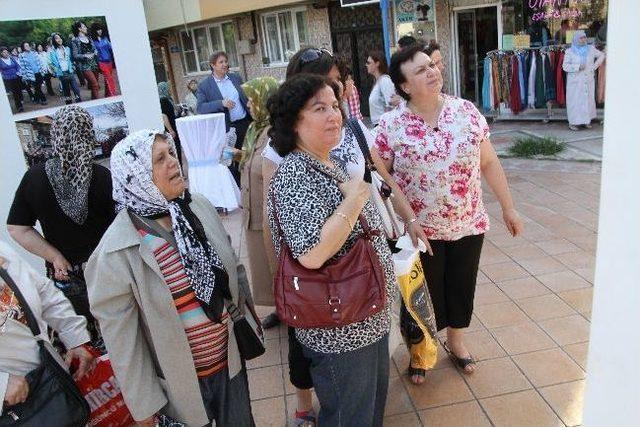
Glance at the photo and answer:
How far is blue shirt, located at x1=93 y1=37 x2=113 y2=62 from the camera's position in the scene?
3457 millimetres

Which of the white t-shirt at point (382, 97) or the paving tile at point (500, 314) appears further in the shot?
the white t-shirt at point (382, 97)

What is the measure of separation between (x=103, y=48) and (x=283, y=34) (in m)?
10.5

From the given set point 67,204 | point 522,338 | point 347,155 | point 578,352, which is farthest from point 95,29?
point 578,352

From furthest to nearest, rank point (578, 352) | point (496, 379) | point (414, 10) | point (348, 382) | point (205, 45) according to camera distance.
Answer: point (205, 45), point (414, 10), point (578, 352), point (496, 379), point (348, 382)

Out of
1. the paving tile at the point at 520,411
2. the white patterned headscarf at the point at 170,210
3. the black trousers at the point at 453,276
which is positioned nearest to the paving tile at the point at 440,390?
the paving tile at the point at 520,411

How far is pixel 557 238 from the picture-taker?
14.9 feet

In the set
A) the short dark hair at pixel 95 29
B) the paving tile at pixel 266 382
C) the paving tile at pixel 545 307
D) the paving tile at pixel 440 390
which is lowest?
the paving tile at pixel 440 390

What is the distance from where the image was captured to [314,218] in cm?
166

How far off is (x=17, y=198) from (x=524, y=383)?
2708 millimetres

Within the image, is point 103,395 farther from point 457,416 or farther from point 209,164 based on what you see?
point 209,164

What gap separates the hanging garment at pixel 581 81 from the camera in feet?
27.4

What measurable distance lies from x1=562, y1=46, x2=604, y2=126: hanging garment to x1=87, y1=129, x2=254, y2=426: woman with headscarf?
8233mm

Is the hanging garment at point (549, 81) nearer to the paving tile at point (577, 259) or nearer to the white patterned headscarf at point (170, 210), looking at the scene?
the paving tile at point (577, 259)

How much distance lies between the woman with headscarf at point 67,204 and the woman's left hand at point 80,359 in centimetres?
59
